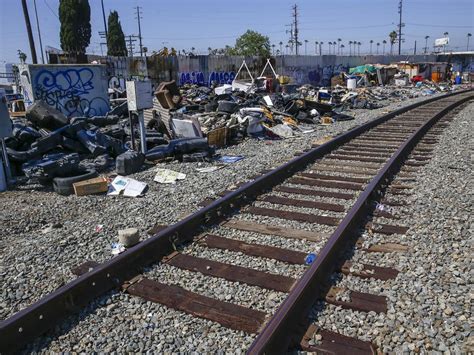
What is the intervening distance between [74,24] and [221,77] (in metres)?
48.0

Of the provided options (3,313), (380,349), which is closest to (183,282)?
(3,313)

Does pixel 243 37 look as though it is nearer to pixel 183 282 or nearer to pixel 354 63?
pixel 354 63

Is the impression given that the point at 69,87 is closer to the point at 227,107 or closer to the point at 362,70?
the point at 227,107

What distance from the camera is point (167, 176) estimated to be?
7.83 m

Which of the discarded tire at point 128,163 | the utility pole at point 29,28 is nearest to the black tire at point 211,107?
the discarded tire at point 128,163

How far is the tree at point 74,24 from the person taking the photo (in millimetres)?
67188

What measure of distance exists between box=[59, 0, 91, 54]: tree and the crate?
62.6 m

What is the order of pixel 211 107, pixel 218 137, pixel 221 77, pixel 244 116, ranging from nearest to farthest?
pixel 218 137 → pixel 244 116 → pixel 211 107 → pixel 221 77

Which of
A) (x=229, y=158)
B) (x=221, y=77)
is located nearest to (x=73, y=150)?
(x=229, y=158)

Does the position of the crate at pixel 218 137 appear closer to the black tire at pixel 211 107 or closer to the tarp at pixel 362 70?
the black tire at pixel 211 107

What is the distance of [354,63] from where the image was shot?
45.9 m

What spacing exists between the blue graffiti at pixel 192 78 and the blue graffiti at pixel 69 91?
13197mm

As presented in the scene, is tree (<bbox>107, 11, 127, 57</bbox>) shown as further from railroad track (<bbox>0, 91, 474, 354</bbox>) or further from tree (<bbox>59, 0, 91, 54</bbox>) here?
railroad track (<bbox>0, 91, 474, 354</bbox>)

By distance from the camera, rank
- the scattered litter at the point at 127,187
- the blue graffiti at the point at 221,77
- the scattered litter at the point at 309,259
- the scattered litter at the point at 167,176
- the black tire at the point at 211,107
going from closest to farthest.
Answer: the scattered litter at the point at 309,259 < the scattered litter at the point at 127,187 < the scattered litter at the point at 167,176 < the black tire at the point at 211,107 < the blue graffiti at the point at 221,77
